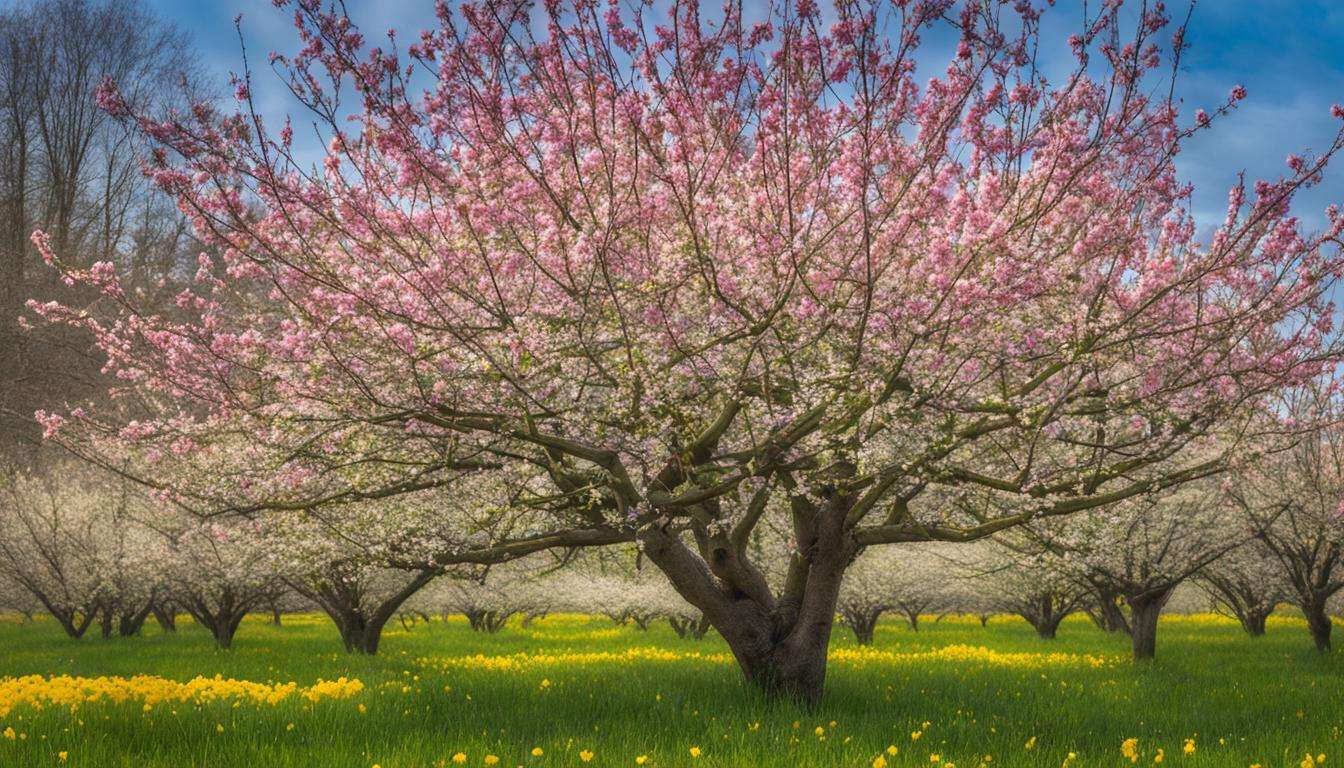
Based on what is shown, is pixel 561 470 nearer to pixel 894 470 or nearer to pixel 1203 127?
pixel 894 470

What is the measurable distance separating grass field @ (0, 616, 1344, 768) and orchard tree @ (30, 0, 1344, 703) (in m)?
1.73

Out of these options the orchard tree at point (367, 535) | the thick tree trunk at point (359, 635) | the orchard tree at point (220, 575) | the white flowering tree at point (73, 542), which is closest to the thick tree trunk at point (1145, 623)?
the orchard tree at point (367, 535)

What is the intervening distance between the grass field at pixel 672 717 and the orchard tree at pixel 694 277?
1734mm

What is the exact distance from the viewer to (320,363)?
7656mm

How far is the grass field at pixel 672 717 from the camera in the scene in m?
Answer: 6.86

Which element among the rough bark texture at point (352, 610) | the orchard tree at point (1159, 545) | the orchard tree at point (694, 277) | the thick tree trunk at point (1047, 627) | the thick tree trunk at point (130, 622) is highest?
the orchard tree at point (694, 277)

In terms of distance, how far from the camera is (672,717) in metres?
8.95

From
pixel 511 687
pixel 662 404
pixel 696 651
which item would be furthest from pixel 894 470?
pixel 696 651

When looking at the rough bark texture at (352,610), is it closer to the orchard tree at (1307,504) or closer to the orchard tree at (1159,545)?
the orchard tree at (1159,545)

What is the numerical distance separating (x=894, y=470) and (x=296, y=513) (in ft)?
20.9

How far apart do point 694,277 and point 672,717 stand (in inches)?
163

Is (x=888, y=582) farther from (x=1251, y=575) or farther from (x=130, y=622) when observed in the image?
(x=130, y=622)

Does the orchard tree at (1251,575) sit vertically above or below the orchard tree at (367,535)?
below

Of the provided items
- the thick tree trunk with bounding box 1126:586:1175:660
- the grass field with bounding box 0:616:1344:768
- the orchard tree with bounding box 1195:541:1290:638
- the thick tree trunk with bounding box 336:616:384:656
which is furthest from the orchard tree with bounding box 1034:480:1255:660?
the thick tree trunk with bounding box 336:616:384:656
